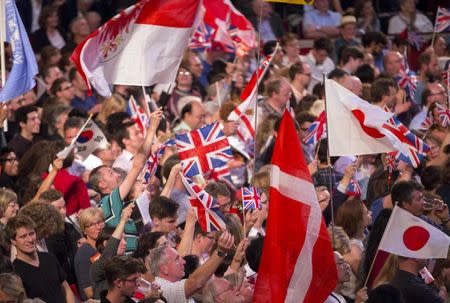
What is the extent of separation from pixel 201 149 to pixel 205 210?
6.03ft

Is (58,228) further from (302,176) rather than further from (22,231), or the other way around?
(302,176)

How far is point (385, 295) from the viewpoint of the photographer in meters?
9.98

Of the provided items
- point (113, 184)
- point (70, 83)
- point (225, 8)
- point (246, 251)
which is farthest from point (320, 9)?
point (246, 251)

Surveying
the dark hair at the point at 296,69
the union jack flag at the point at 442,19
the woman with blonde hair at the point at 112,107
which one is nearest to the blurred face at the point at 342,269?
the woman with blonde hair at the point at 112,107

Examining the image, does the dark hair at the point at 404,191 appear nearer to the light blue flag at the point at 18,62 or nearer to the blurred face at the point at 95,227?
the blurred face at the point at 95,227

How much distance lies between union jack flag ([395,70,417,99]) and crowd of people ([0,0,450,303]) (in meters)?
0.03

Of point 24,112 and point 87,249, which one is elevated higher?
point 87,249

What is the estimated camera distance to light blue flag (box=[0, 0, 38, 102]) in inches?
485

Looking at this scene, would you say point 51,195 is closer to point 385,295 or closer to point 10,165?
point 10,165

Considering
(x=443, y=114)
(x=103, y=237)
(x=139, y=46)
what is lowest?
(x=443, y=114)

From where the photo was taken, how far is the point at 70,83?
17.0 metres

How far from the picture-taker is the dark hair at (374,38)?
21.5m

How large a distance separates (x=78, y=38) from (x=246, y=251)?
27.6 feet

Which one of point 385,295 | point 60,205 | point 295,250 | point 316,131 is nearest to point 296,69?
point 316,131
